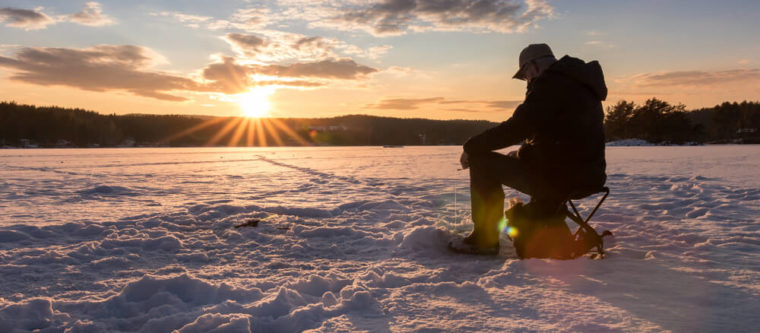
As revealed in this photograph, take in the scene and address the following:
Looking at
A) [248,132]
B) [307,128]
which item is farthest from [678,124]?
[248,132]

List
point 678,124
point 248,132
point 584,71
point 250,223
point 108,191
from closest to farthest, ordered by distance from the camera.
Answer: point 584,71, point 250,223, point 108,191, point 678,124, point 248,132

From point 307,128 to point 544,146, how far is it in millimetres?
130482

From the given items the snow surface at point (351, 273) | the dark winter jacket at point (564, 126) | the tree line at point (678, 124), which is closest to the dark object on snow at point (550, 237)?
the snow surface at point (351, 273)

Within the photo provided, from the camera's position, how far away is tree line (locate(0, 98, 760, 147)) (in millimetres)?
59719

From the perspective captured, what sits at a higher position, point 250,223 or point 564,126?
point 564,126

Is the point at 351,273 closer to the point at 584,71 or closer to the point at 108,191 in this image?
the point at 584,71

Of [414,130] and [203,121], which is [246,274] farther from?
[203,121]

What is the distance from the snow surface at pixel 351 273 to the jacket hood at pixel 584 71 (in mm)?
1190

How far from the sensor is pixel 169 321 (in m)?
1.86

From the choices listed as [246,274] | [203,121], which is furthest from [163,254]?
[203,121]

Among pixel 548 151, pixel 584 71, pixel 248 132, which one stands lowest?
pixel 548 151

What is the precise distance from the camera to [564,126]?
2.51m

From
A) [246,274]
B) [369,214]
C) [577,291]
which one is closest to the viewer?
[577,291]

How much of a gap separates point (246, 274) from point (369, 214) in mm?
2460
